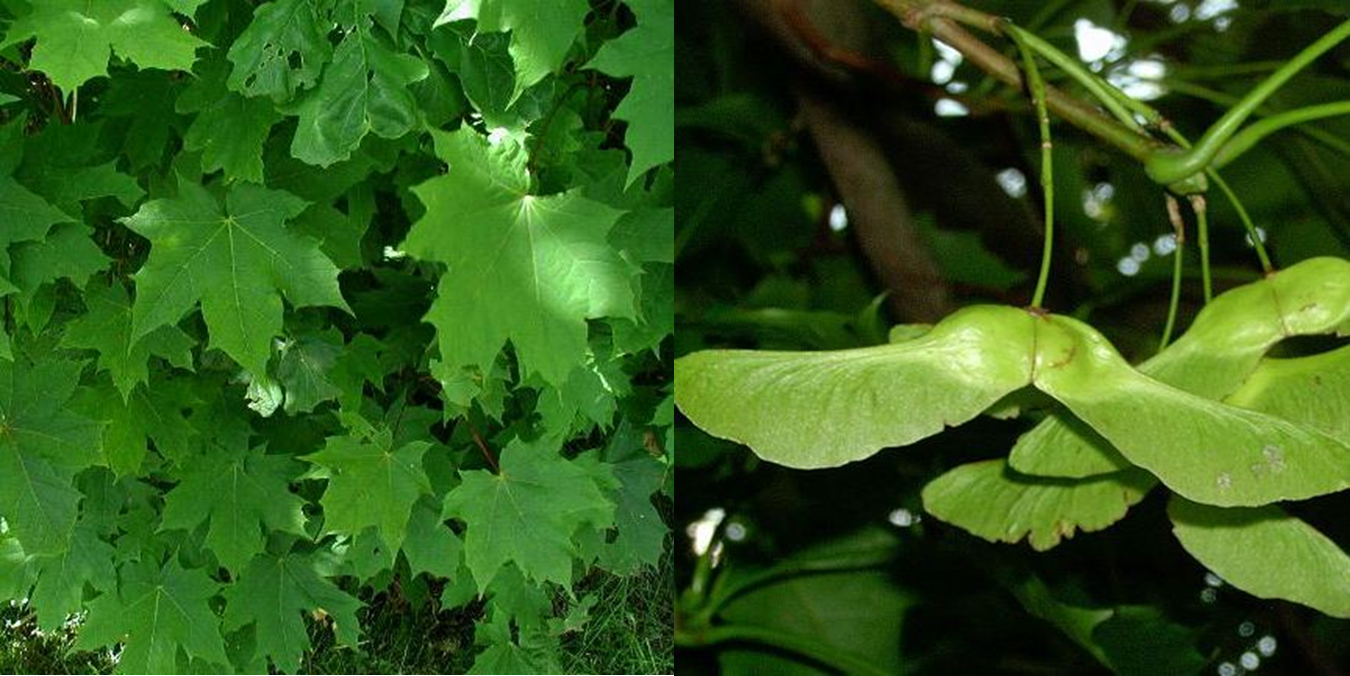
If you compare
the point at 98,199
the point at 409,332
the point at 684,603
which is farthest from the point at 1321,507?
the point at 98,199

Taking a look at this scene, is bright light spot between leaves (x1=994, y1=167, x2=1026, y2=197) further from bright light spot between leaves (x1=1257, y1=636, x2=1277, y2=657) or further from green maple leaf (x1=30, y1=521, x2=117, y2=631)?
green maple leaf (x1=30, y1=521, x2=117, y2=631)

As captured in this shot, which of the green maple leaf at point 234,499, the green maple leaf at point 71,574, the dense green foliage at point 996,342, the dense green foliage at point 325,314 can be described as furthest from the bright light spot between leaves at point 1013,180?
the green maple leaf at point 71,574

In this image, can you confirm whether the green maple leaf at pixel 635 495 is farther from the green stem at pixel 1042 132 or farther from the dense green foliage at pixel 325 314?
the green stem at pixel 1042 132

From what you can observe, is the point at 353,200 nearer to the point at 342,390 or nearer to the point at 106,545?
the point at 342,390

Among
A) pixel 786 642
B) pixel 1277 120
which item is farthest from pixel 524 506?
pixel 1277 120

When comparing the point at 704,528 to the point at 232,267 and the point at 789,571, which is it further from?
the point at 232,267

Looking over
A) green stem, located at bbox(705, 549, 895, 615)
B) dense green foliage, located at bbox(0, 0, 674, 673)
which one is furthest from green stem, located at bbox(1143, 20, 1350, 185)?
green stem, located at bbox(705, 549, 895, 615)
